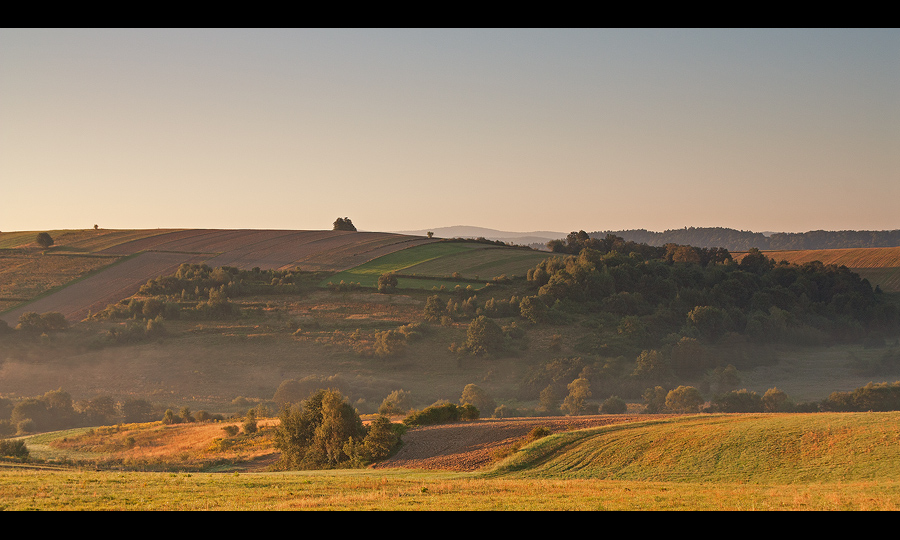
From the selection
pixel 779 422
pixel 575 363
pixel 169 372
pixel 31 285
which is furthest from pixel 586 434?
pixel 31 285

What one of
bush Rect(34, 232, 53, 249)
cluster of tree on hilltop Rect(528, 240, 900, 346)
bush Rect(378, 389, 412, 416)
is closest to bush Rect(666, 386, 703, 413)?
bush Rect(378, 389, 412, 416)

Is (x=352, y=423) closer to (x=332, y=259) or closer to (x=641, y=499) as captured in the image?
(x=641, y=499)

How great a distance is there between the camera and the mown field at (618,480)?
605 inches

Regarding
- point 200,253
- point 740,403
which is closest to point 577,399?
point 740,403

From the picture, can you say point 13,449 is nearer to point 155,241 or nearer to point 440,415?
point 440,415

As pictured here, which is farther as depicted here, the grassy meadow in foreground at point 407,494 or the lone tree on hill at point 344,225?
the lone tree on hill at point 344,225

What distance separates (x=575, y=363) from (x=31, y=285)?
214ft

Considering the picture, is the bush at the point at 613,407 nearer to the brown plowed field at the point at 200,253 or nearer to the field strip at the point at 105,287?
the brown plowed field at the point at 200,253

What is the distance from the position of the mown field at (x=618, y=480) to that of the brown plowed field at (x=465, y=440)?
4.98ft

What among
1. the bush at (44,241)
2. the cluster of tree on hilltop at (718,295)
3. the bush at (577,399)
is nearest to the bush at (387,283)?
the cluster of tree on hilltop at (718,295)

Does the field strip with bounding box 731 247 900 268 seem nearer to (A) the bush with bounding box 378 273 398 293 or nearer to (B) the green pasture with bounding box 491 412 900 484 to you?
(A) the bush with bounding box 378 273 398 293

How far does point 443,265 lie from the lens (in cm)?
8950

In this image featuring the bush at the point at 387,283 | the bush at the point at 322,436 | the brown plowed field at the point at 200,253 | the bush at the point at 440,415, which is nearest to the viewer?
the bush at the point at 322,436

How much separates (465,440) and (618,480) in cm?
941
